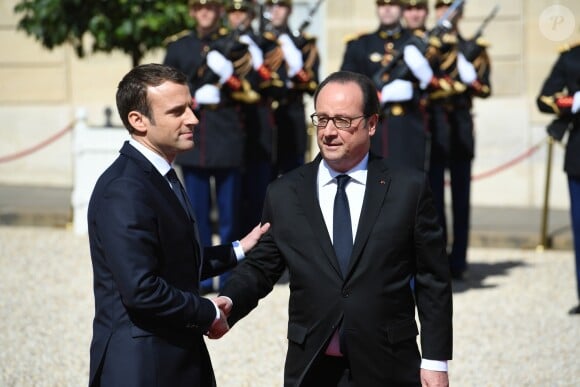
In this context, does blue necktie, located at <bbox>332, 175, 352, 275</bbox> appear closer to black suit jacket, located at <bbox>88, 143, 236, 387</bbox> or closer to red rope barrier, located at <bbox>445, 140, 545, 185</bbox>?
black suit jacket, located at <bbox>88, 143, 236, 387</bbox>

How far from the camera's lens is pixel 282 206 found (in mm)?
4172

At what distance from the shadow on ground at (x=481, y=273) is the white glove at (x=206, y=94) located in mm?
2310

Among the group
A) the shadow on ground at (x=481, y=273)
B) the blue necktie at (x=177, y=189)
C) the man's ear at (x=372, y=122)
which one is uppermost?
the man's ear at (x=372, y=122)

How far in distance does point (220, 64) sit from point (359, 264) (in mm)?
5541

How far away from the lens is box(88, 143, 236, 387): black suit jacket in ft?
12.3

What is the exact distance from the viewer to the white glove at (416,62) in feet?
30.3

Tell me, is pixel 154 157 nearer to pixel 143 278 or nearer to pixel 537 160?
pixel 143 278

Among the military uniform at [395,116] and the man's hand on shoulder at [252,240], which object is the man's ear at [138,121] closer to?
the man's hand on shoulder at [252,240]

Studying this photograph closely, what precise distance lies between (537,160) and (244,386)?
7.94 metres

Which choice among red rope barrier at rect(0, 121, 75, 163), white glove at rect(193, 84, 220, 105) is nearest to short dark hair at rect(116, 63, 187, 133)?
white glove at rect(193, 84, 220, 105)

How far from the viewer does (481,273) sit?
1027 cm

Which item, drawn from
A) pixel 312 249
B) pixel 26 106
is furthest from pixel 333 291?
pixel 26 106

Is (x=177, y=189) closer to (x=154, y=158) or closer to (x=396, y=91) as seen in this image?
(x=154, y=158)

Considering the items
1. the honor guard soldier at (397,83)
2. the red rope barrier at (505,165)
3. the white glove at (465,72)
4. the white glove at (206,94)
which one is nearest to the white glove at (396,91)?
the honor guard soldier at (397,83)
